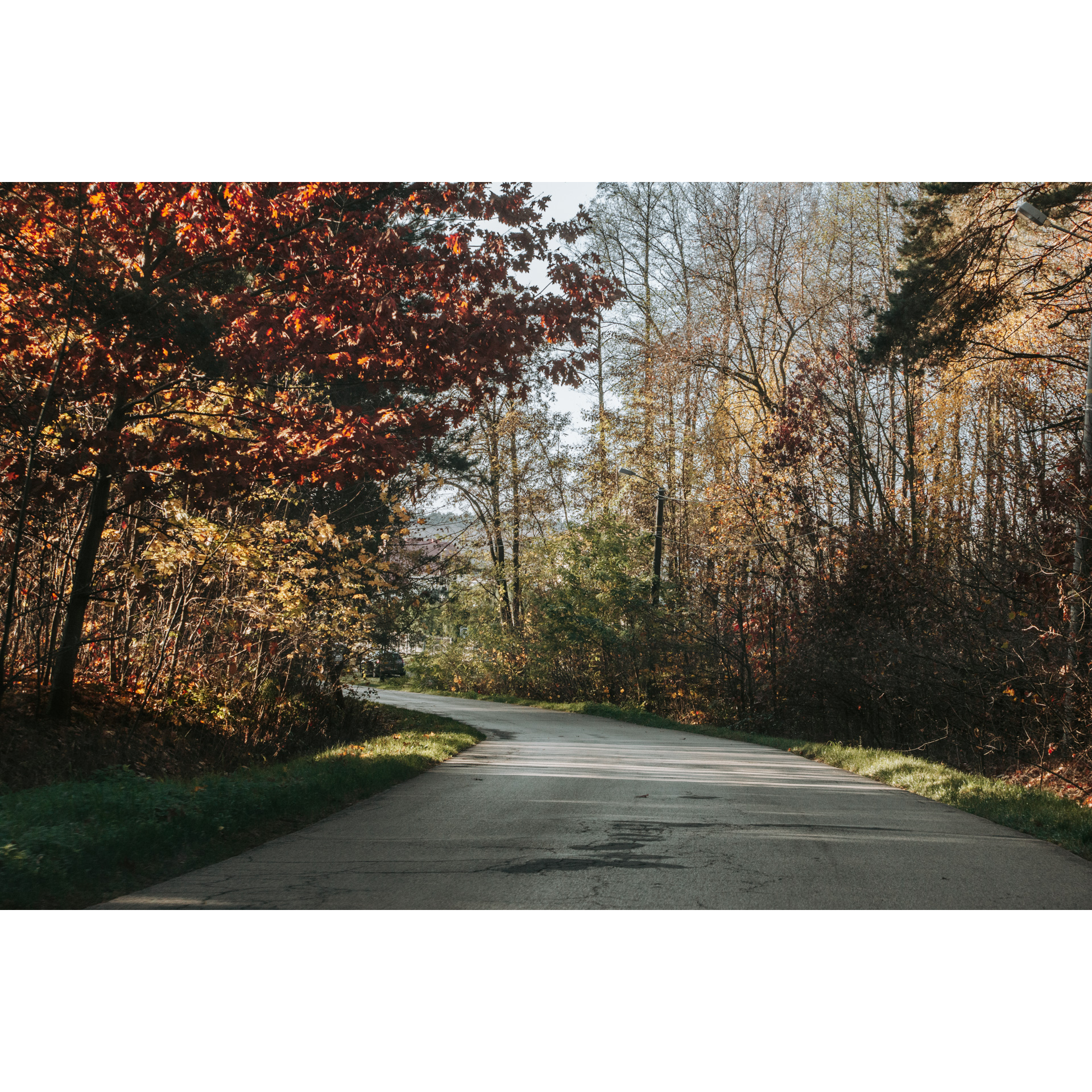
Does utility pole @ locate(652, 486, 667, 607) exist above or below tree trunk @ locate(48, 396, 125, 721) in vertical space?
above

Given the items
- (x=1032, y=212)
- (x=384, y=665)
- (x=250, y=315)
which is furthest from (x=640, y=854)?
(x=384, y=665)

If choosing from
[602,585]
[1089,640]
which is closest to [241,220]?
[1089,640]

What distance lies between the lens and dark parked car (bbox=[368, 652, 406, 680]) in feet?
50.5

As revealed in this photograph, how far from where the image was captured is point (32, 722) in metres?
10.6

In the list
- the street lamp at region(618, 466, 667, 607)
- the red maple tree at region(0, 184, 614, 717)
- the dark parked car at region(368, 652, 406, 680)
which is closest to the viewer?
the red maple tree at region(0, 184, 614, 717)

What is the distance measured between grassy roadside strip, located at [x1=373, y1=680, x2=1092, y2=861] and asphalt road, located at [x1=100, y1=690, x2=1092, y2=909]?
0.26 m

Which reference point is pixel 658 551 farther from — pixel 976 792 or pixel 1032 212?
pixel 976 792

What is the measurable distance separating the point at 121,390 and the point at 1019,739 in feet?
43.9

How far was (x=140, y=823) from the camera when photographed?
643 centimetres

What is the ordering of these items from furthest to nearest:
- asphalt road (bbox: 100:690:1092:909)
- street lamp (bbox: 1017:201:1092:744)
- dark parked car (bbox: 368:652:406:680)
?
dark parked car (bbox: 368:652:406:680) < street lamp (bbox: 1017:201:1092:744) < asphalt road (bbox: 100:690:1092:909)

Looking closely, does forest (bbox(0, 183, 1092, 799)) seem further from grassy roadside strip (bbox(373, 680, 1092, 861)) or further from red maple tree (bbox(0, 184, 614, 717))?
grassy roadside strip (bbox(373, 680, 1092, 861))

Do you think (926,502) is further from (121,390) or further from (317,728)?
(121,390)

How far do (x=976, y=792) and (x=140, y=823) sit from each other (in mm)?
8061

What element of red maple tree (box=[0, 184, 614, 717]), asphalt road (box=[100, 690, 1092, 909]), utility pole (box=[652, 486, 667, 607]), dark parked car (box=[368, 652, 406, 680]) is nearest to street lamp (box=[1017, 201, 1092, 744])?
asphalt road (box=[100, 690, 1092, 909])
